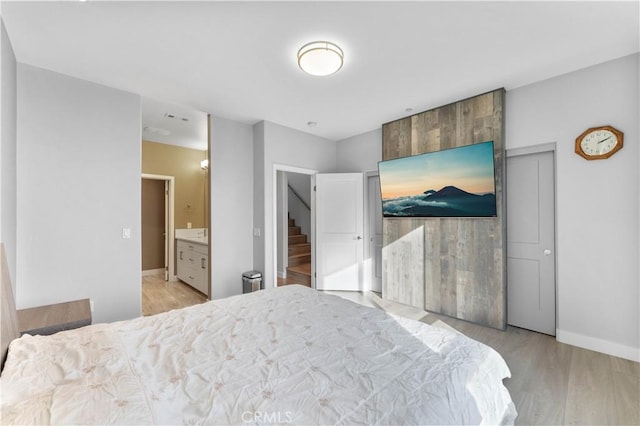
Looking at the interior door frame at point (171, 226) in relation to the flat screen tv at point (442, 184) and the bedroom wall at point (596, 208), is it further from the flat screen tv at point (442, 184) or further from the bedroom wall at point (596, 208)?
the bedroom wall at point (596, 208)

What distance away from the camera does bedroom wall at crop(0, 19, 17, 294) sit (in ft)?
6.16

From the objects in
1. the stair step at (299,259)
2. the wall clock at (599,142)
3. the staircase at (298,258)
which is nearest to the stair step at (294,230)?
the staircase at (298,258)

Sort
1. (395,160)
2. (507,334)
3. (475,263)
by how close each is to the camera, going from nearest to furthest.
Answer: (507,334) → (475,263) → (395,160)

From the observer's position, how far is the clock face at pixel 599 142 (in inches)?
95.0

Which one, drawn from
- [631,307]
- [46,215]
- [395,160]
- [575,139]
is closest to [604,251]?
[631,307]

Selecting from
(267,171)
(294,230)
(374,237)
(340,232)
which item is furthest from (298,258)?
(267,171)

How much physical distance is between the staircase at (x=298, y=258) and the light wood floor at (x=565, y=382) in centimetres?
308

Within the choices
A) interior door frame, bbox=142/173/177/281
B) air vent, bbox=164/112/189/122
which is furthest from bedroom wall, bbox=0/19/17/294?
interior door frame, bbox=142/173/177/281

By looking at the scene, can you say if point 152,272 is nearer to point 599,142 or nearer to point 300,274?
point 300,274

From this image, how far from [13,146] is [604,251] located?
5.08 metres

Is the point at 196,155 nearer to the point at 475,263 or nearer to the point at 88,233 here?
the point at 88,233

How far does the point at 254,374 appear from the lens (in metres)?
1.15

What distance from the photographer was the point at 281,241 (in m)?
5.83

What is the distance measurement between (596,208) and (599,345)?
1.22 metres
